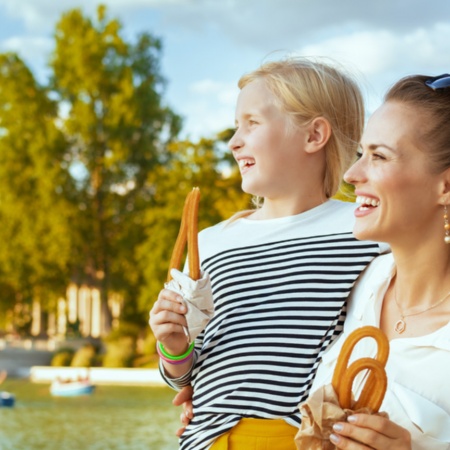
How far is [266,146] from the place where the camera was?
2.57 meters

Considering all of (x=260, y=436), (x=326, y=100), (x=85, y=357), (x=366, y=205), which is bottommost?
(x=85, y=357)

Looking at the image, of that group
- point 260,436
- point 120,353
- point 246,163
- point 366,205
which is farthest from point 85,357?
point 366,205

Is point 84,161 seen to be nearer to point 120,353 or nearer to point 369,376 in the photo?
point 120,353

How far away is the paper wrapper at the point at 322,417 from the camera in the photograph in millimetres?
1642

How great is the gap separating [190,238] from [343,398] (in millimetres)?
721

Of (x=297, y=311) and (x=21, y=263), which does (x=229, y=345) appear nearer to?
(x=297, y=311)

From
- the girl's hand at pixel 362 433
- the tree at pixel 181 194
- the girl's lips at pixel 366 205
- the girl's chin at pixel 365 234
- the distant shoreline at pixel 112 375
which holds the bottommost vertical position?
the distant shoreline at pixel 112 375

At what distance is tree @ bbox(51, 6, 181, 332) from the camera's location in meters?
29.6

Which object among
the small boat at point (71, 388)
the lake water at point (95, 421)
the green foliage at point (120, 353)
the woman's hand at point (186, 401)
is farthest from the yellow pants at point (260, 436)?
the green foliage at point (120, 353)

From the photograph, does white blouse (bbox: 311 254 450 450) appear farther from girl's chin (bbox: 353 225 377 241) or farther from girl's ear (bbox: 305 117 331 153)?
girl's ear (bbox: 305 117 331 153)

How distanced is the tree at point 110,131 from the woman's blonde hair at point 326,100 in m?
26.8

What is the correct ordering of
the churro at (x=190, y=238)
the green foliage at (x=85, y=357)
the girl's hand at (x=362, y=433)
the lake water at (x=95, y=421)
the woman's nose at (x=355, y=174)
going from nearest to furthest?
the girl's hand at (x=362, y=433) → the woman's nose at (x=355, y=174) → the churro at (x=190, y=238) → the lake water at (x=95, y=421) → the green foliage at (x=85, y=357)

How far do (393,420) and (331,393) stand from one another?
231 millimetres

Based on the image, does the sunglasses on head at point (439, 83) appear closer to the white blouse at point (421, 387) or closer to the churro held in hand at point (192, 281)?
the white blouse at point (421, 387)
